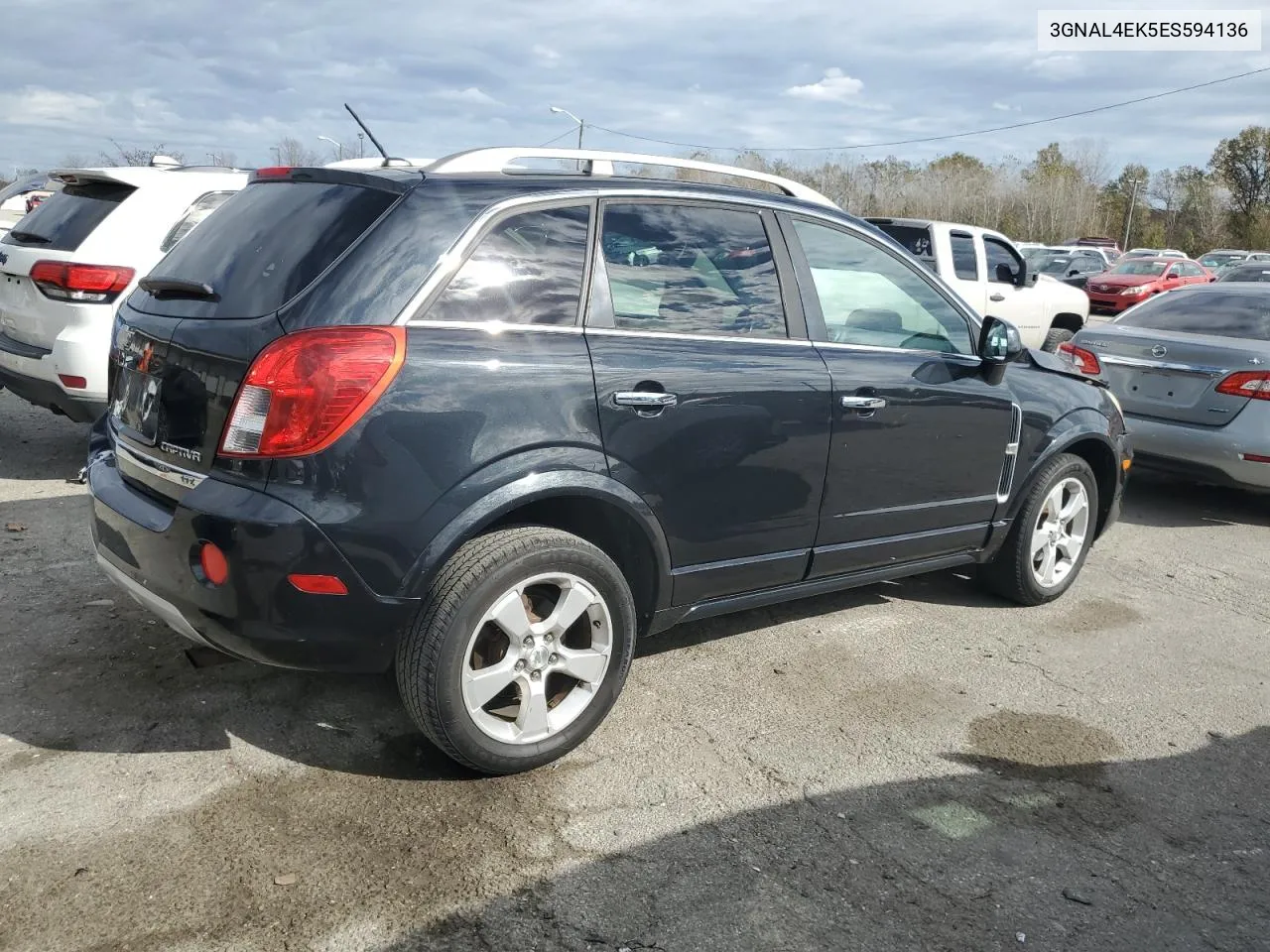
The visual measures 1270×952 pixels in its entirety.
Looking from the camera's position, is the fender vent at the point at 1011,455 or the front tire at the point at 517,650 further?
the fender vent at the point at 1011,455

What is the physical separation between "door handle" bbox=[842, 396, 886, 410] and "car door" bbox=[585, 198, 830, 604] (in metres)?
0.10

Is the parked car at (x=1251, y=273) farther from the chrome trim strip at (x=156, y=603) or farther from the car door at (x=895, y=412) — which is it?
the chrome trim strip at (x=156, y=603)

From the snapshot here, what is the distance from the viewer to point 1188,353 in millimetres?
6934

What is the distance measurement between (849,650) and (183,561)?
2675 mm

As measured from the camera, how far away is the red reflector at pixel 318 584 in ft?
9.36

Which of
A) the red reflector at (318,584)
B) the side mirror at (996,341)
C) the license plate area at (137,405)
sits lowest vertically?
the red reflector at (318,584)

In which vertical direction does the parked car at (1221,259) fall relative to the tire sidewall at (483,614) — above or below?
above

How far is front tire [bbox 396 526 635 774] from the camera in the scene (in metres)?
3.01

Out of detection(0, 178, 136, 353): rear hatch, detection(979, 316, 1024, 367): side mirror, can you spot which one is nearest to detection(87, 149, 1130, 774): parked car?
detection(979, 316, 1024, 367): side mirror

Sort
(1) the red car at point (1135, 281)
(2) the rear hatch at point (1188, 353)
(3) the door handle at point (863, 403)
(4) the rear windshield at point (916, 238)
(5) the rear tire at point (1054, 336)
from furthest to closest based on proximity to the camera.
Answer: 1. (1) the red car at point (1135, 281)
2. (5) the rear tire at point (1054, 336)
3. (4) the rear windshield at point (916, 238)
4. (2) the rear hatch at point (1188, 353)
5. (3) the door handle at point (863, 403)

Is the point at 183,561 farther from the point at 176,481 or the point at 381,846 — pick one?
the point at 381,846

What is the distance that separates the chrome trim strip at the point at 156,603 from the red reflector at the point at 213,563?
0.22 meters

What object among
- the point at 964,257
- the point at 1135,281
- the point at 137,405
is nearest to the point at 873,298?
the point at 137,405

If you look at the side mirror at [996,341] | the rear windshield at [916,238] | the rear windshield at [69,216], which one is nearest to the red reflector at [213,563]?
the side mirror at [996,341]
